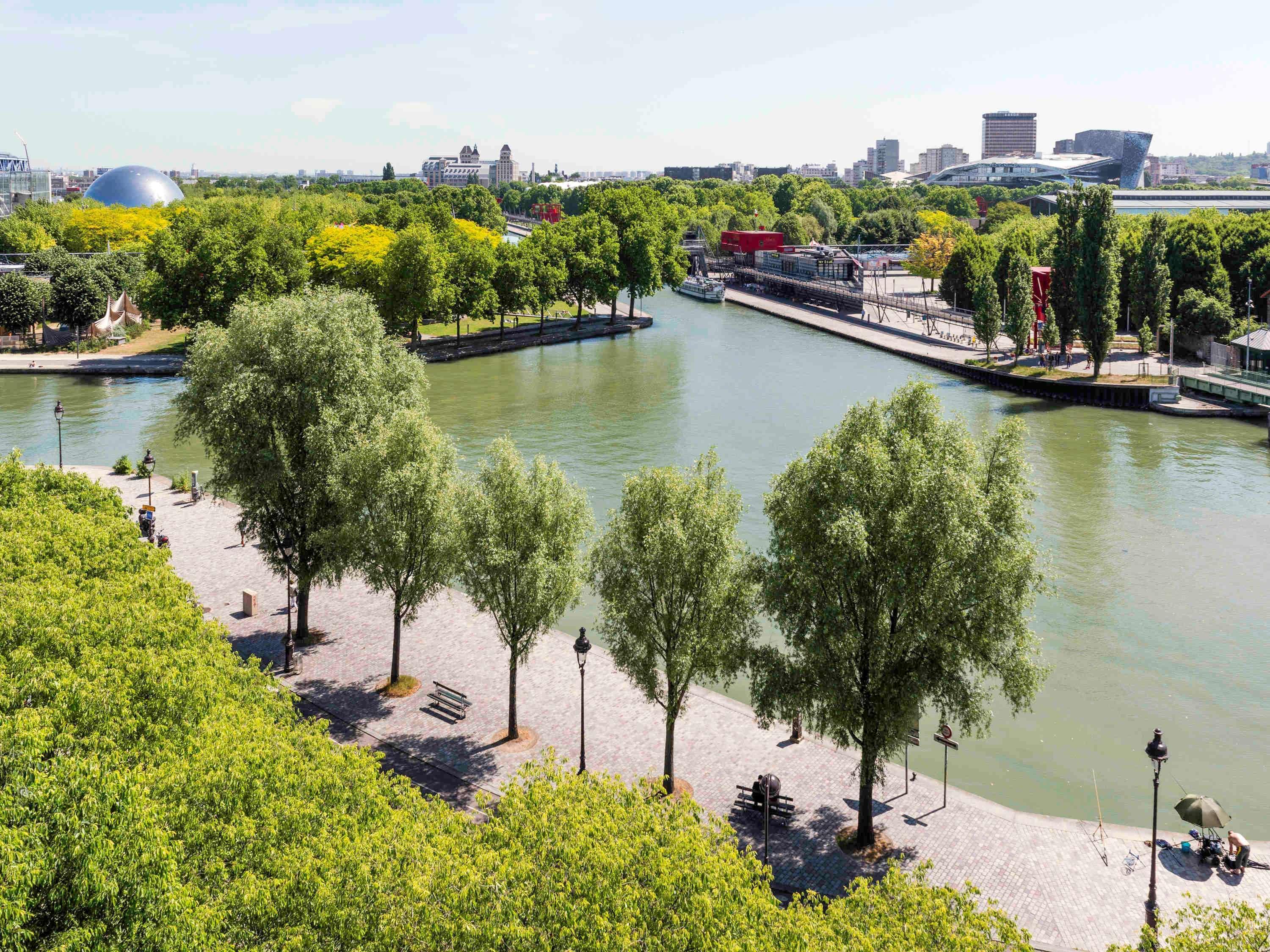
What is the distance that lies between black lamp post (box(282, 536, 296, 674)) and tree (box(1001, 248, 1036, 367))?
5829cm

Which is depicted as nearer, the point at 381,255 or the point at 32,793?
the point at 32,793

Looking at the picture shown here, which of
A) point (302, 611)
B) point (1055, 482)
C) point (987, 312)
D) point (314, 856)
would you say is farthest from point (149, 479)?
point (987, 312)

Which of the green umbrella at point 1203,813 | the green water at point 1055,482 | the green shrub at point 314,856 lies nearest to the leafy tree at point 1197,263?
the green water at point 1055,482

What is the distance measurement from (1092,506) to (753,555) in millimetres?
29189

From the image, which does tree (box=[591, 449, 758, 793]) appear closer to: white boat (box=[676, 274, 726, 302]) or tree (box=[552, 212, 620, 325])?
tree (box=[552, 212, 620, 325])

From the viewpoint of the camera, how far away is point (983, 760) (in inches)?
1045

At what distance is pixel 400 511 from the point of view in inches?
1092

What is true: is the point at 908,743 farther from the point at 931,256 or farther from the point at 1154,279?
the point at 931,256

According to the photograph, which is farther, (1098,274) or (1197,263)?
(1197,263)

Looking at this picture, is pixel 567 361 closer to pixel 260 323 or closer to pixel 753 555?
pixel 260 323

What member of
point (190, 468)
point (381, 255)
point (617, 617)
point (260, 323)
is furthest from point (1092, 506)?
point (381, 255)

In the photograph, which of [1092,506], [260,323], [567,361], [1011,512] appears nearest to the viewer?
[1011,512]

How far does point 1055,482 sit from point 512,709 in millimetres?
34232

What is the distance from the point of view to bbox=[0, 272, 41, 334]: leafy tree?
8331 centimetres
